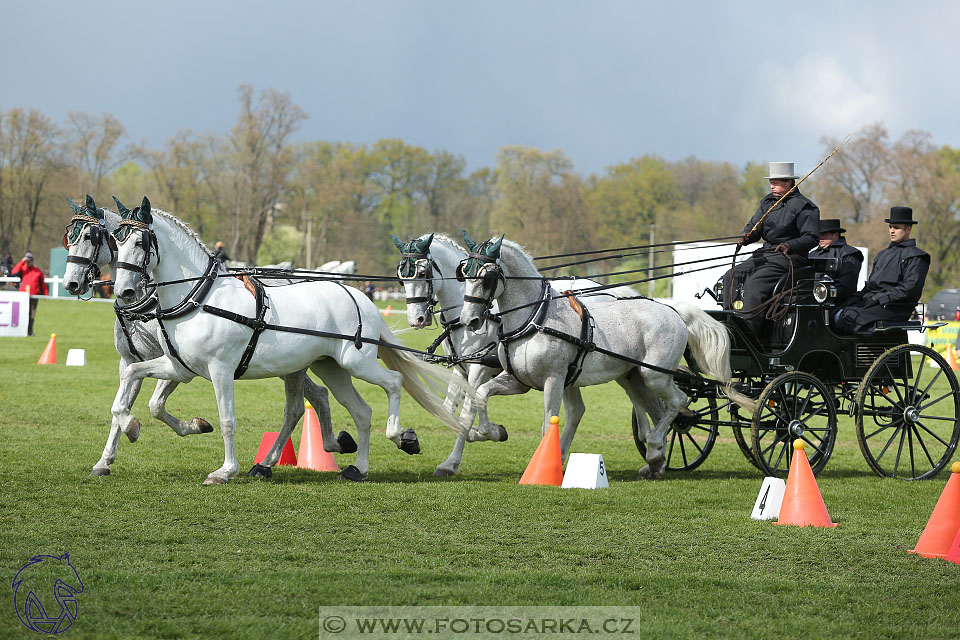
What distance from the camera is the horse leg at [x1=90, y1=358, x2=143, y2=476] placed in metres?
8.77

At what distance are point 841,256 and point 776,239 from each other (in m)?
1.07

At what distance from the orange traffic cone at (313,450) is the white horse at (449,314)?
3.53 ft

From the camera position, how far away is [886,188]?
54594 mm

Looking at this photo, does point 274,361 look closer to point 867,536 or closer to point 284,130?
point 867,536

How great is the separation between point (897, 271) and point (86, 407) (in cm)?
1017

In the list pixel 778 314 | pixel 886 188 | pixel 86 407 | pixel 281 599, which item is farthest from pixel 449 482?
pixel 886 188

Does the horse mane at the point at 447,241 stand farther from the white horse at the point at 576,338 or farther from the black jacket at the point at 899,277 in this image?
the black jacket at the point at 899,277

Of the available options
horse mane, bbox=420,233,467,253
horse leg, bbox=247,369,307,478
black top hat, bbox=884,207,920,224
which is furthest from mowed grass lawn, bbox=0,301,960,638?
black top hat, bbox=884,207,920,224

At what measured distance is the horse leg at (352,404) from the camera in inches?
368

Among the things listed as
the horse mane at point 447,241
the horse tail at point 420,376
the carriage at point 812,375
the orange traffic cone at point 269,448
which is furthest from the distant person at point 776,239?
the orange traffic cone at point 269,448

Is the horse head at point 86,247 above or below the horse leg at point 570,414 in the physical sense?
above

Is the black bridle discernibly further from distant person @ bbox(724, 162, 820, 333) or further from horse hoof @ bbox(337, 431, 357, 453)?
distant person @ bbox(724, 162, 820, 333)

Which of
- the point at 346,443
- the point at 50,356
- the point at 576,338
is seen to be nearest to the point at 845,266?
the point at 576,338

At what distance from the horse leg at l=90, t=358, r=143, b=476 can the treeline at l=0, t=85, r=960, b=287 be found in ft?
134
